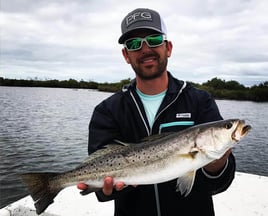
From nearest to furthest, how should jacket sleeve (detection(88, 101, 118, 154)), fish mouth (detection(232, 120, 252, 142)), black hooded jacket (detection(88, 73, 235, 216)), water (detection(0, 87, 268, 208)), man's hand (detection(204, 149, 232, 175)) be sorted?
fish mouth (detection(232, 120, 252, 142)), man's hand (detection(204, 149, 232, 175)), black hooded jacket (detection(88, 73, 235, 216)), jacket sleeve (detection(88, 101, 118, 154)), water (detection(0, 87, 268, 208))

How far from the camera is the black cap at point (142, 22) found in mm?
3420

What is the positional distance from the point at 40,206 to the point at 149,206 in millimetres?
1059

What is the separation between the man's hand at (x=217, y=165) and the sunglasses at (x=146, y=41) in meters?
1.28

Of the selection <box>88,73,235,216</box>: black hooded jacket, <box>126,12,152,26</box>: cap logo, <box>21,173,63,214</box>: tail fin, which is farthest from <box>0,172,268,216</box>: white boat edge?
<box>126,12,152,26</box>: cap logo

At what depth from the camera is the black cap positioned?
3.42 metres

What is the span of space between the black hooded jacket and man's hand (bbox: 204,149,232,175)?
6 cm

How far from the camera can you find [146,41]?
3.39m

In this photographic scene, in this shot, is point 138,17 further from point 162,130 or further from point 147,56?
point 162,130

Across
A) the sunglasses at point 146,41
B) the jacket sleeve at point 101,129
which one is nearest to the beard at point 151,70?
the sunglasses at point 146,41

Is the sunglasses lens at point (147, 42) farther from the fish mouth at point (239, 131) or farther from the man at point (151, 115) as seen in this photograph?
the fish mouth at point (239, 131)

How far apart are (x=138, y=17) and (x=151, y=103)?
89cm

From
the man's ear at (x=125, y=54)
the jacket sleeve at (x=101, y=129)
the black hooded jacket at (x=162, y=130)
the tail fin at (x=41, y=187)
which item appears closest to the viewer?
the black hooded jacket at (x=162, y=130)

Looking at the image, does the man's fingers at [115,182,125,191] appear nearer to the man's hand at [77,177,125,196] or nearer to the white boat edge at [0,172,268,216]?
the man's hand at [77,177,125,196]

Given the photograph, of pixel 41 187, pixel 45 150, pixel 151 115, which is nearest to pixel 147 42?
pixel 151 115
